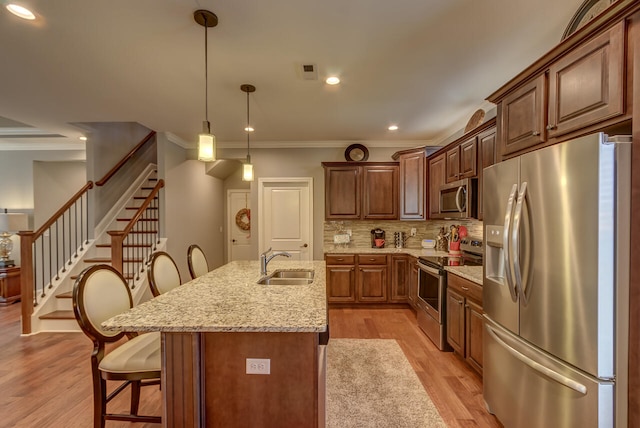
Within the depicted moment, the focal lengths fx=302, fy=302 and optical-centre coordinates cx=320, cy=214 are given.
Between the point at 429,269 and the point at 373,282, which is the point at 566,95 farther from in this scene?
the point at 373,282

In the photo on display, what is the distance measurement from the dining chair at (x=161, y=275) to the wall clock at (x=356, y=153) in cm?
331

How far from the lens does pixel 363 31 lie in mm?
2064

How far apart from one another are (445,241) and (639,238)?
3324 mm

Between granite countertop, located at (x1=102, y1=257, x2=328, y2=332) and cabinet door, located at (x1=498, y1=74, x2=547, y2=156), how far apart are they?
1.59m

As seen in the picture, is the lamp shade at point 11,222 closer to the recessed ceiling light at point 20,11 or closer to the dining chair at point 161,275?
the dining chair at point 161,275

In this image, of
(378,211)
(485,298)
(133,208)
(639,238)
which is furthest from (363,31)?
(133,208)

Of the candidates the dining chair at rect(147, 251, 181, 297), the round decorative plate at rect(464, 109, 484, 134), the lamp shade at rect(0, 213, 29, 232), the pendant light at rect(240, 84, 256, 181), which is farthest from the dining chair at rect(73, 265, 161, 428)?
the lamp shade at rect(0, 213, 29, 232)

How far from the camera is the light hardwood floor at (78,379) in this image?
2121 mm

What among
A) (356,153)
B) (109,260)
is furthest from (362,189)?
(109,260)

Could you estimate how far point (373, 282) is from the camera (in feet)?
14.8

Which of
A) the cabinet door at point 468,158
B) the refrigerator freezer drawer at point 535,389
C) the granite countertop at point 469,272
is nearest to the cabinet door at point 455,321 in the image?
the granite countertop at point 469,272

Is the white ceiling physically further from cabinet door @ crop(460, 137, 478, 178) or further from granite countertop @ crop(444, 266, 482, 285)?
granite countertop @ crop(444, 266, 482, 285)

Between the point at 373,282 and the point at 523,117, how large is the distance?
3.11m

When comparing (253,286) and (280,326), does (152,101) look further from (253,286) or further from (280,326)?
(280,326)
